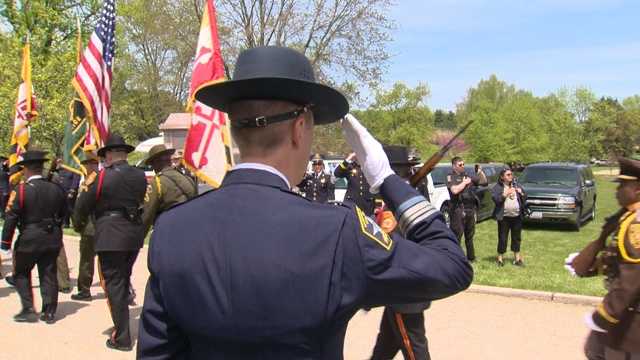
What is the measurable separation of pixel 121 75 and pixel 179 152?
33524 mm

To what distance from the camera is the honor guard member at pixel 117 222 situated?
6.08 meters

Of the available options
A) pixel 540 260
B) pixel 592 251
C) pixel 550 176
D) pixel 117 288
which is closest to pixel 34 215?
pixel 117 288

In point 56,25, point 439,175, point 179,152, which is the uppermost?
point 56,25

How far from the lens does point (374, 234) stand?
1560mm

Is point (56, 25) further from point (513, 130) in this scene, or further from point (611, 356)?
point (513, 130)

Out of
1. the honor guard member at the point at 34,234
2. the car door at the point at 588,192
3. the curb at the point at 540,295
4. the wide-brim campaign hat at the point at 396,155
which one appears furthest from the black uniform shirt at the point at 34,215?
the car door at the point at 588,192

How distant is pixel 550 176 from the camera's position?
1681 cm

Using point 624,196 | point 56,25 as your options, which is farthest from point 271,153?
point 56,25

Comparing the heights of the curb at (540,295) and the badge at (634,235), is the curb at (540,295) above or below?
below

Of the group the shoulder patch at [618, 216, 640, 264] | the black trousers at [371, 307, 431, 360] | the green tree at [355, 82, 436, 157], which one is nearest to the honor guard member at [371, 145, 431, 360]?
the black trousers at [371, 307, 431, 360]

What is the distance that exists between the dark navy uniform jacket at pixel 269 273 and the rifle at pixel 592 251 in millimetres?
2656

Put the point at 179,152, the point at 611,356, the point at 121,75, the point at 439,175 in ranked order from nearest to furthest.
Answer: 1. the point at 611,356
2. the point at 179,152
3. the point at 439,175
4. the point at 121,75

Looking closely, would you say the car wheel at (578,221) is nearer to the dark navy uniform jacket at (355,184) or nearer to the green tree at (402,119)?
the dark navy uniform jacket at (355,184)

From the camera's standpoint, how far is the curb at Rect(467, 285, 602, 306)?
24.4 ft
